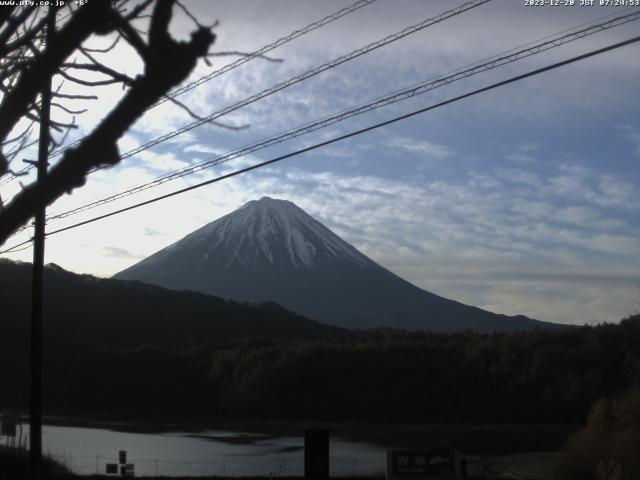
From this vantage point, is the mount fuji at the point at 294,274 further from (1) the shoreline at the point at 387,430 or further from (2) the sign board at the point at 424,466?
(2) the sign board at the point at 424,466

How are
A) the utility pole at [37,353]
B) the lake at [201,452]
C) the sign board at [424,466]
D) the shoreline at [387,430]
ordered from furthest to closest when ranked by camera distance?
the shoreline at [387,430] → the lake at [201,452] → the utility pole at [37,353] → the sign board at [424,466]

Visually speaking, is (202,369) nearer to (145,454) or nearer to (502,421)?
(502,421)

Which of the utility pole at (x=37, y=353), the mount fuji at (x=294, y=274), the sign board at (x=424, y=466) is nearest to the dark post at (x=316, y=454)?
the sign board at (x=424, y=466)

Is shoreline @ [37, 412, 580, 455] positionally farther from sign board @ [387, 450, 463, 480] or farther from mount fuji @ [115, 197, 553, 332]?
mount fuji @ [115, 197, 553, 332]

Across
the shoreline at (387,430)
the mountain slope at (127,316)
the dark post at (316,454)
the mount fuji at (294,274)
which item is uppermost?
the mount fuji at (294,274)

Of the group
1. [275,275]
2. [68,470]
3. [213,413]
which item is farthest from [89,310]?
[275,275]

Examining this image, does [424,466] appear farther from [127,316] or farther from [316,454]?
[127,316]

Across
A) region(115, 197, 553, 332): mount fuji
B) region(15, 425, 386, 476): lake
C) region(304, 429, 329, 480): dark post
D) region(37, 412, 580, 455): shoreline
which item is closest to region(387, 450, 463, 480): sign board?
region(304, 429, 329, 480): dark post
